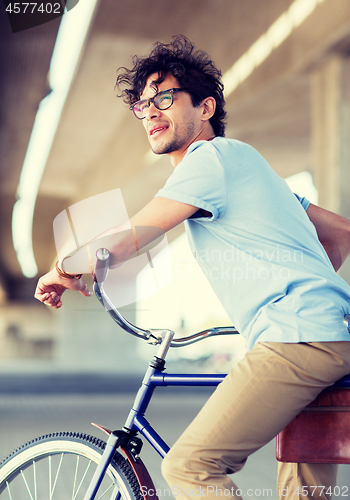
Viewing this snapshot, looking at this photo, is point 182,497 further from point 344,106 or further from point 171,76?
point 344,106

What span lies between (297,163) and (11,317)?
389 inches

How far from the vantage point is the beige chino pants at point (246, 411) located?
36.4 inches

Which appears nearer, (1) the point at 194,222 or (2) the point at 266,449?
(1) the point at 194,222

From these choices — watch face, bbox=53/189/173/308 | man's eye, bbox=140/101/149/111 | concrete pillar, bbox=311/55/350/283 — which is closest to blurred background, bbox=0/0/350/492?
concrete pillar, bbox=311/55/350/283

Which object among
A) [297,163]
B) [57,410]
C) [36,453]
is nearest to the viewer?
[36,453]

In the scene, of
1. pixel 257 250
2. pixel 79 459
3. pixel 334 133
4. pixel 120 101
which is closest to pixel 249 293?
pixel 257 250

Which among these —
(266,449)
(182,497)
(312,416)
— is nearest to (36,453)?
(182,497)

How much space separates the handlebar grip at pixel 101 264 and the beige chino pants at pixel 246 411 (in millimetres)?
341

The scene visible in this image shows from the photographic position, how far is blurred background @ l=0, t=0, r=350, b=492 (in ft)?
16.8

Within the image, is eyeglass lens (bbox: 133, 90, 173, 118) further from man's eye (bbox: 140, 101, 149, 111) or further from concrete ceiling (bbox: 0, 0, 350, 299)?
concrete ceiling (bbox: 0, 0, 350, 299)

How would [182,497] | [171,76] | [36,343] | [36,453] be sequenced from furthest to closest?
[36,343] < [171,76] < [36,453] < [182,497]

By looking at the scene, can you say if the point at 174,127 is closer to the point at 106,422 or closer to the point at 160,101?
the point at 160,101

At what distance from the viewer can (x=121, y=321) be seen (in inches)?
45.0

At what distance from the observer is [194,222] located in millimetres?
1082
